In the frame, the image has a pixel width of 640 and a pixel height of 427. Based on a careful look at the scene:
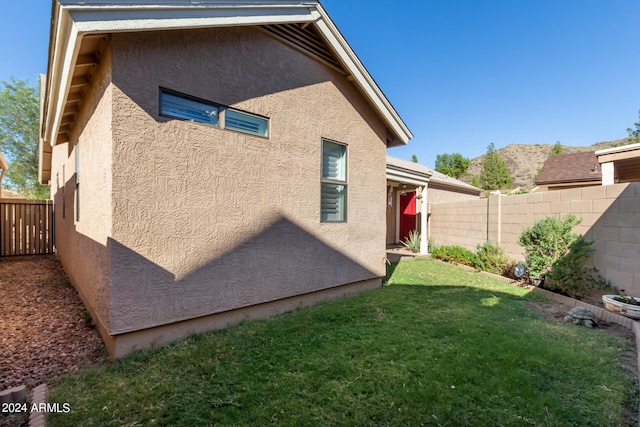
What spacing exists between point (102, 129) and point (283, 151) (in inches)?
104

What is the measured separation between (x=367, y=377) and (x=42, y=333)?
15.7 ft

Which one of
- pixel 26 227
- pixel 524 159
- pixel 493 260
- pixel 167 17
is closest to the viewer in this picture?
pixel 167 17

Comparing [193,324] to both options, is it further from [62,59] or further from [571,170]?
[571,170]

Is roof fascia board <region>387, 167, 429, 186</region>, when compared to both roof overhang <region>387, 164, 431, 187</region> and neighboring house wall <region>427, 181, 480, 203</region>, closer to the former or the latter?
roof overhang <region>387, 164, 431, 187</region>

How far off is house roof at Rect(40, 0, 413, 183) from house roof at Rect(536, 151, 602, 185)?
634 inches

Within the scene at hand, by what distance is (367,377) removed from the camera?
3.04 metres

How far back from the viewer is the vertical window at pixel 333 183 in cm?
593

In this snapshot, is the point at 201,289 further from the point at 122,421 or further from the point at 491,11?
the point at 491,11

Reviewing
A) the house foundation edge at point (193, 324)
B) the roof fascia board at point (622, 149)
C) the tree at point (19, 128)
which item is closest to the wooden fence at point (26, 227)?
the house foundation edge at point (193, 324)

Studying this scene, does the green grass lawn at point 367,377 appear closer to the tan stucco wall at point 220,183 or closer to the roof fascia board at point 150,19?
the tan stucco wall at point 220,183

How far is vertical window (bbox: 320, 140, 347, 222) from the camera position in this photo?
19.4 feet

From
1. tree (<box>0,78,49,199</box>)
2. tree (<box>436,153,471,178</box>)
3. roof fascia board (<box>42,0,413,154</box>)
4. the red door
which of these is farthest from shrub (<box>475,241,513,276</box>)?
tree (<box>436,153,471,178</box>)

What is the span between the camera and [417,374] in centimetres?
311

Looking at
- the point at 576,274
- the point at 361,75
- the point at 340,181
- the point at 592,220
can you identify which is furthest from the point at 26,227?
the point at 592,220
